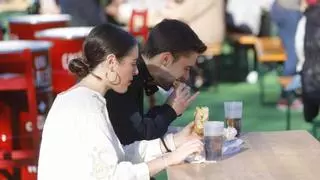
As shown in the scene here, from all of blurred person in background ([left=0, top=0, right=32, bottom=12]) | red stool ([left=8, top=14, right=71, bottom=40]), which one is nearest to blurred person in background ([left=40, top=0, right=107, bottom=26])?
red stool ([left=8, top=14, right=71, bottom=40])

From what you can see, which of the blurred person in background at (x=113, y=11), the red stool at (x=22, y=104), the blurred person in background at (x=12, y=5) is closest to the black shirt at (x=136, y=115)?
the red stool at (x=22, y=104)

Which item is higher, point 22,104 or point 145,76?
point 145,76

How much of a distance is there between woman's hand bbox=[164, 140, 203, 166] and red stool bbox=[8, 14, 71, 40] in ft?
11.1

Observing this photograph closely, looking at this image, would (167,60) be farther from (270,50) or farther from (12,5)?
(12,5)

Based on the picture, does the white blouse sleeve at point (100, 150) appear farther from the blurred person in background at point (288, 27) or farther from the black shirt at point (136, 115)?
the blurred person in background at point (288, 27)

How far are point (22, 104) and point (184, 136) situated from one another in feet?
5.34

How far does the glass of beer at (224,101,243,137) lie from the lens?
3311mm

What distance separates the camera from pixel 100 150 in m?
2.52

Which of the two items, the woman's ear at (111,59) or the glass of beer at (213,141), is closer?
the woman's ear at (111,59)

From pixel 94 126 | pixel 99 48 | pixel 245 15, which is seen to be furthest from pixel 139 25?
pixel 94 126

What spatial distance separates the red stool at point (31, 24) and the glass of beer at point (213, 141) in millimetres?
3256

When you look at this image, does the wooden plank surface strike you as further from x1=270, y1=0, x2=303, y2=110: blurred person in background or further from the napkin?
the napkin

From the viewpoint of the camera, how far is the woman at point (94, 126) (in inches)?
99.1

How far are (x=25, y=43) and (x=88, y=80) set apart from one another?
6.85ft
